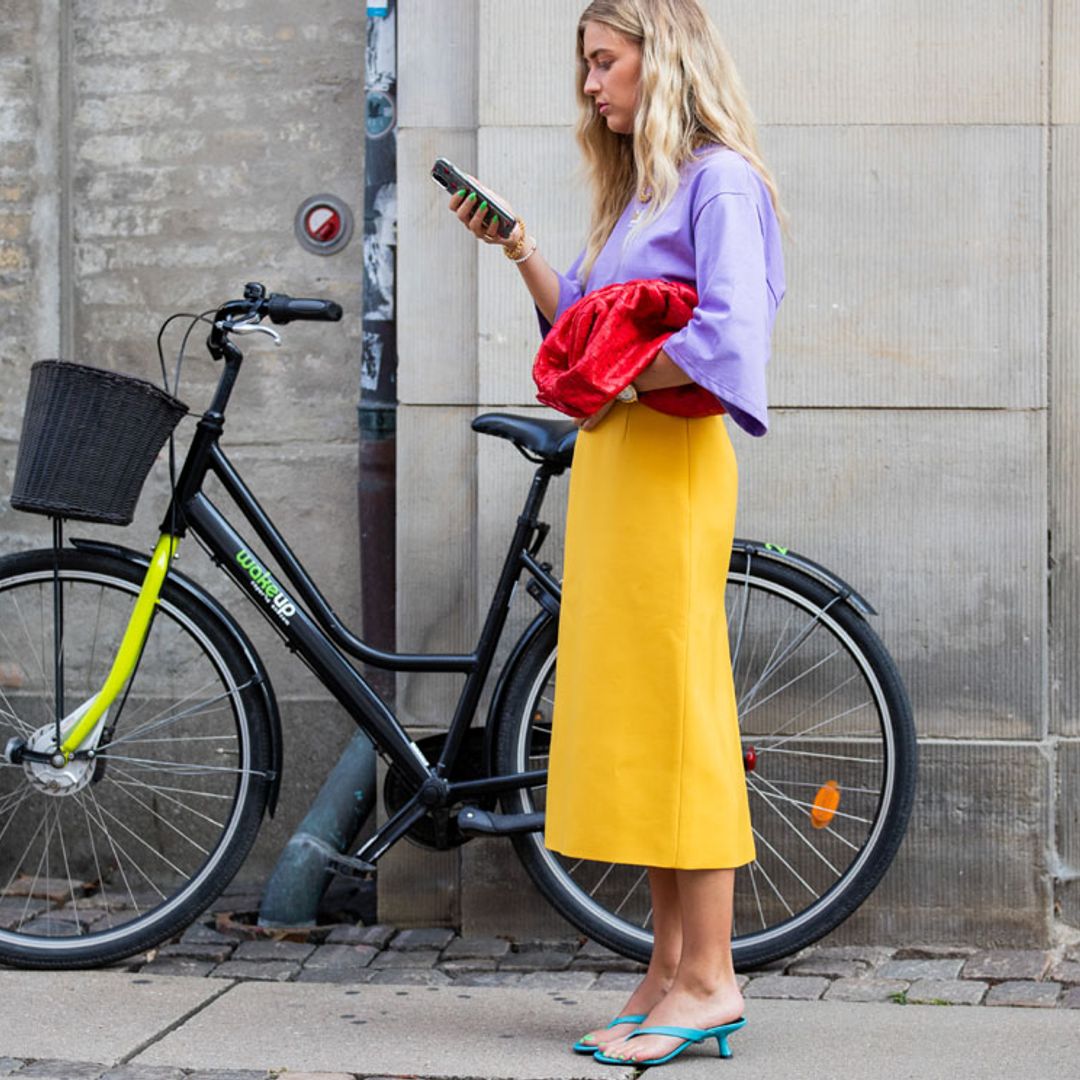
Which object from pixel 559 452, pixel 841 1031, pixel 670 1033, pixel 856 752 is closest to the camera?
pixel 670 1033

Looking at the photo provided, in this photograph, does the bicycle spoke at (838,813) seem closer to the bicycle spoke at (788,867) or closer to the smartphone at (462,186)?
the bicycle spoke at (788,867)

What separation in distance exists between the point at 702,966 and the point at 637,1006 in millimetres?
186

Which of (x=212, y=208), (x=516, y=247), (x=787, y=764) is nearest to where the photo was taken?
(x=516, y=247)

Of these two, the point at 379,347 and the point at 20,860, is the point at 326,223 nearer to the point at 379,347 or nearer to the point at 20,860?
the point at 379,347

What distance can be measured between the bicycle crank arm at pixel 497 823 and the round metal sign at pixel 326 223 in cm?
172

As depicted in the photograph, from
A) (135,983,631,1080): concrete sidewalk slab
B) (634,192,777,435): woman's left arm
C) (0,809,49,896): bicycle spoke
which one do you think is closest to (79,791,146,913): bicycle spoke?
(0,809,49,896): bicycle spoke

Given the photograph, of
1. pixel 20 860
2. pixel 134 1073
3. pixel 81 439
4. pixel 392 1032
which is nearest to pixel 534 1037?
pixel 392 1032

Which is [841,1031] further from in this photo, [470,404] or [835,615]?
[470,404]

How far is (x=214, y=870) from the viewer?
3.93m

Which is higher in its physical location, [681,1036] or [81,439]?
[81,439]

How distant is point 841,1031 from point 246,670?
1.51m

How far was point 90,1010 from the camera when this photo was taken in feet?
11.7

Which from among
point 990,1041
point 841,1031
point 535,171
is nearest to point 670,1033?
point 841,1031

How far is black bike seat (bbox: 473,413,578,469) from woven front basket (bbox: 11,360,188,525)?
0.72 m
